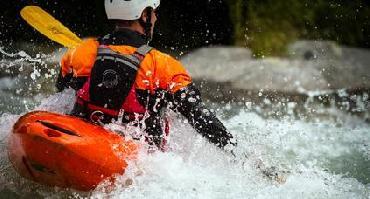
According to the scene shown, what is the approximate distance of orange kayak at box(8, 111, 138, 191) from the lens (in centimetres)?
312

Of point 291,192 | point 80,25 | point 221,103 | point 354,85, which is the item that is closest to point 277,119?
point 221,103

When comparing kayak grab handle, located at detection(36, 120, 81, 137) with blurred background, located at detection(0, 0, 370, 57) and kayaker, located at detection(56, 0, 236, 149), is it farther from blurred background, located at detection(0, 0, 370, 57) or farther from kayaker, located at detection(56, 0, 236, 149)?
blurred background, located at detection(0, 0, 370, 57)

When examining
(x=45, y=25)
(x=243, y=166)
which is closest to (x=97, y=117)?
(x=243, y=166)

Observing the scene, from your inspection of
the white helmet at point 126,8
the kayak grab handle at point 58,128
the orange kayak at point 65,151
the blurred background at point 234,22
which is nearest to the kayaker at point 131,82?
the white helmet at point 126,8

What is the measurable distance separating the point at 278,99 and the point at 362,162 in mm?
2104

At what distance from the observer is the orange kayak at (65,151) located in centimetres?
312

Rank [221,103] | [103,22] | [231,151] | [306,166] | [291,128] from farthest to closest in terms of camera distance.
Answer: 1. [103,22]
2. [221,103]
3. [291,128]
4. [306,166]
5. [231,151]

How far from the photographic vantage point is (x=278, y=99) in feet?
24.0

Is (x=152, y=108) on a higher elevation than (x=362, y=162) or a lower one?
higher

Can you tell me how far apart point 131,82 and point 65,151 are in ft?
1.99

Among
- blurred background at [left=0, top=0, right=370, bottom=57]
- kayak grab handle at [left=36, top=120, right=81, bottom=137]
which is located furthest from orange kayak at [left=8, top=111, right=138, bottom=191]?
blurred background at [left=0, top=0, right=370, bottom=57]

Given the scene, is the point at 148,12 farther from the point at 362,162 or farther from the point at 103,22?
the point at 103,22

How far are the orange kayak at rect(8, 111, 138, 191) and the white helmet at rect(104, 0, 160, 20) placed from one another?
77 cm

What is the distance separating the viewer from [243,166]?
3.84 m
